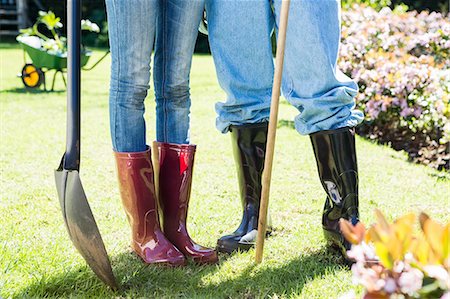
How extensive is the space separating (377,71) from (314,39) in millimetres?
3060

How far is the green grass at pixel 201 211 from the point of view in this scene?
6.84 ft

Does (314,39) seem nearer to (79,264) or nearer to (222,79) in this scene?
(222,79)

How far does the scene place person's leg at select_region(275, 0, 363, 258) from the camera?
219 centimetres

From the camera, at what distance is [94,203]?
3127 millimetres

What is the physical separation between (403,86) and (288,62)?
8.96 ft

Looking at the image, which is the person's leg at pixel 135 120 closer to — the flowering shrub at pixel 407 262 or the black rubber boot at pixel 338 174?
the black rubber boot at pixel 338 174

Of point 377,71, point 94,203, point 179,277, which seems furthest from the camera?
point 377,71

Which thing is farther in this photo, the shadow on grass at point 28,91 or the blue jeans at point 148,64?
the shadow on grass at point 28,91

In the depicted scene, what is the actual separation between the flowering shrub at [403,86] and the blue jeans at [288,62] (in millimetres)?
2134

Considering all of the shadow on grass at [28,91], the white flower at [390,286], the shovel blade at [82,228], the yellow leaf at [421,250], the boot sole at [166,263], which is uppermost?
the yellow leaf at [421,250]

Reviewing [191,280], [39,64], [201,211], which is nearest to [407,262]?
[191,280]

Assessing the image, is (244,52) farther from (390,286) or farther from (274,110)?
(390,286)

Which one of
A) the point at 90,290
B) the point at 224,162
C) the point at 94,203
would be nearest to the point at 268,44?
the point at 90,290

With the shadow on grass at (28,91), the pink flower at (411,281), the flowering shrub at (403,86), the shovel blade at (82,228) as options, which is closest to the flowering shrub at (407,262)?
the pink flower at (411,281)
